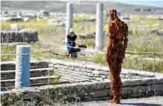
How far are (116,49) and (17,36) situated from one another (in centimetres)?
1755

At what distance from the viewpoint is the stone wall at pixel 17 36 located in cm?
2888

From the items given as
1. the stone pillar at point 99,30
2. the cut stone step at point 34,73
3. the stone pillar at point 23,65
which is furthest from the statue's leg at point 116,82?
the stone pillar at point 99,30

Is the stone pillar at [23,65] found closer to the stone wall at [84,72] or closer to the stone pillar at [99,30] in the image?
the stone wall at [84,72]

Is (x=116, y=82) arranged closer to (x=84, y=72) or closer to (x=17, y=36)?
(x=84, y=72)

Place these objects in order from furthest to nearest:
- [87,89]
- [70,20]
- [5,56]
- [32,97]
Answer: [70,20] → [5,56] → [87,89] → [32,97]

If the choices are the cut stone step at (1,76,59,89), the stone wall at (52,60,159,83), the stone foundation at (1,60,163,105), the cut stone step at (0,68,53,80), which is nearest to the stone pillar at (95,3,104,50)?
the stone wall at (52,60,159,83)

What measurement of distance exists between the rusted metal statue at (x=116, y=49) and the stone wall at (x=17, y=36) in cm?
1659

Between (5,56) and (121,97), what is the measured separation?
27.9 feet

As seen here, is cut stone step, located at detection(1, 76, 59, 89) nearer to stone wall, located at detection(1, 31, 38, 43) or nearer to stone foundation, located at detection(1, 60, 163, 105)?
stone foundation, located at detection(1, 60, 163, 105)

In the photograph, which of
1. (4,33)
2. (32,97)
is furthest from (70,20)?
(32,97)

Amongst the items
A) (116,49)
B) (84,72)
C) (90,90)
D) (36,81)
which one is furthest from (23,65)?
(116,49)

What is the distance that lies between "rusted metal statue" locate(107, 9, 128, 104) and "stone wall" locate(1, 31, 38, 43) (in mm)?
16594

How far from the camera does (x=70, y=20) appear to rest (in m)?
28.2

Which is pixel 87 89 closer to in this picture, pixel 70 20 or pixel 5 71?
pixel 5 71
